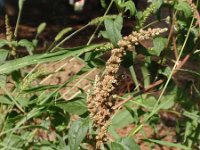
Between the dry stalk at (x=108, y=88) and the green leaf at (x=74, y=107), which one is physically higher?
the dry stalk at (x=108, y=88)

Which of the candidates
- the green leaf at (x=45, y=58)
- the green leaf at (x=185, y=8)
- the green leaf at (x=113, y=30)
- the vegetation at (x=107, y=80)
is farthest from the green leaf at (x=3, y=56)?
the green leaf at (x=185, y=8)

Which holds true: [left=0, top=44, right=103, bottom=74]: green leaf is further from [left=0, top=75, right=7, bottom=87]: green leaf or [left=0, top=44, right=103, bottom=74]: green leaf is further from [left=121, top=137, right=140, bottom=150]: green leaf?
[left=121, top=137, right=140, bottom=150]: green leaf

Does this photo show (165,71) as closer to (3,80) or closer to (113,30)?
(113,30)

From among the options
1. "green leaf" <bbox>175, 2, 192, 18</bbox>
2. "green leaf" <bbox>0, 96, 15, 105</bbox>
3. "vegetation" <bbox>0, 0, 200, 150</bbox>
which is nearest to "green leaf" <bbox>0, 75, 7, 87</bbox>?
"vegetation" <bbox>0, 0, 200, 150</bbox>

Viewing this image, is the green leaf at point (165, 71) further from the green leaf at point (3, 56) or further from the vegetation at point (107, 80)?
the green leaf at point (3, 56)

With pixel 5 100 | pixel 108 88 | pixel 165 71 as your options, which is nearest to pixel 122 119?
pixel 165 71

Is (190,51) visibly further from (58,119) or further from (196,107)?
(196,107)

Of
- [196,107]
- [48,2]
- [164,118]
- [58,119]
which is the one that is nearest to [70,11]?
[48,2]
